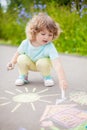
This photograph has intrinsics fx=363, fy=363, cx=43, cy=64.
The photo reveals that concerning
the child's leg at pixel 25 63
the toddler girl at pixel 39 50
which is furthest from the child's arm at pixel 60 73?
the child's leg at pixel 25 63

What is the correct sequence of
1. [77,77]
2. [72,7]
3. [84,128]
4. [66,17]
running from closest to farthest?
[84,128]
[77,77]
[72,7]
[66,17]

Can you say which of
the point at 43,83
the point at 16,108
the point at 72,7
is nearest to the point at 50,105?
the point at 16,108

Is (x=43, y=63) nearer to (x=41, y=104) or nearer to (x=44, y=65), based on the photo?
(x=44, y=65)

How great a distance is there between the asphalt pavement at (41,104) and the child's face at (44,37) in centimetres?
14

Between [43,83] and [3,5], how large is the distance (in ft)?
1.44

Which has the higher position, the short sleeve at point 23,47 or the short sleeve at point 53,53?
the short sleeve at point 23,47

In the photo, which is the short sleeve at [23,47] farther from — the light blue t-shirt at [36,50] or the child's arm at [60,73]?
the child's arm at [60,73]

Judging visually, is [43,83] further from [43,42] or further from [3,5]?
[3,5]

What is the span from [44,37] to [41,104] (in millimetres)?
224

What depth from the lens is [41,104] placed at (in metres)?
0.95

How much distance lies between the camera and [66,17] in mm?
1531

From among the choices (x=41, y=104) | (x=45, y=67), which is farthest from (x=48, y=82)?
(x=41, y=104)

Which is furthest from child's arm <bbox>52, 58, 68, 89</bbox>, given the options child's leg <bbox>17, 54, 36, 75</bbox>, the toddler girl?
child's leg <bbox>17, 54, 36, 75</bbox>

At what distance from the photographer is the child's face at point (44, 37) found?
1.07 metres
